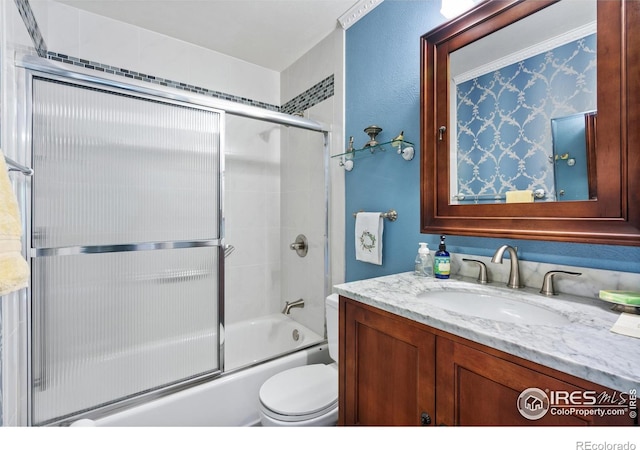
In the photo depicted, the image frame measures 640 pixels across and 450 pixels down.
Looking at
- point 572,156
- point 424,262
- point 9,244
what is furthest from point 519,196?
point 9,244

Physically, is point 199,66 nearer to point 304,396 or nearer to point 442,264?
point 442,264

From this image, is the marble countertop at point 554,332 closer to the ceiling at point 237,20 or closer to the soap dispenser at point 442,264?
the soap dispenser at point 442,264

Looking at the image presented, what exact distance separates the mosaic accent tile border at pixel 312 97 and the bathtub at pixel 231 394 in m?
1.73

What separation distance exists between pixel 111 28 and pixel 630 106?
102 inches

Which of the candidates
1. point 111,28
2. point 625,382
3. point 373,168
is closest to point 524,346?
point 625,382

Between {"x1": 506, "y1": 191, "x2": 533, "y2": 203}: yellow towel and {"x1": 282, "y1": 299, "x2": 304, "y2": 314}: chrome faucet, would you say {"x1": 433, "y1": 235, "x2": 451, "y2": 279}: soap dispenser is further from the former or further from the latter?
{"x1": 282, "y1": 299, "x2": 304, "y2": 314}: chrome faucet

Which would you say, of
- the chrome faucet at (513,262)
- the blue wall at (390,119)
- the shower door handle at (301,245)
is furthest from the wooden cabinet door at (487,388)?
the shower door handle at (301,245)

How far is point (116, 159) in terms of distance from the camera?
4.35ft

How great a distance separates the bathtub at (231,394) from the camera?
1.32 metres

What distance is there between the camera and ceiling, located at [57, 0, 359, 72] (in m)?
1.67

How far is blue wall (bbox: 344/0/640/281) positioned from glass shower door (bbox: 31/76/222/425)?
2.70 feet

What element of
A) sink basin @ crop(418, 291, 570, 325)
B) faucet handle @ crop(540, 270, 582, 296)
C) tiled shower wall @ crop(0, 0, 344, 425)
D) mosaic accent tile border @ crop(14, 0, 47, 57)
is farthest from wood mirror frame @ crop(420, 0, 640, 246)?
mosaic accent tile border @ crop(14, 0, 47, 57)

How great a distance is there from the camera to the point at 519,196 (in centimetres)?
103
